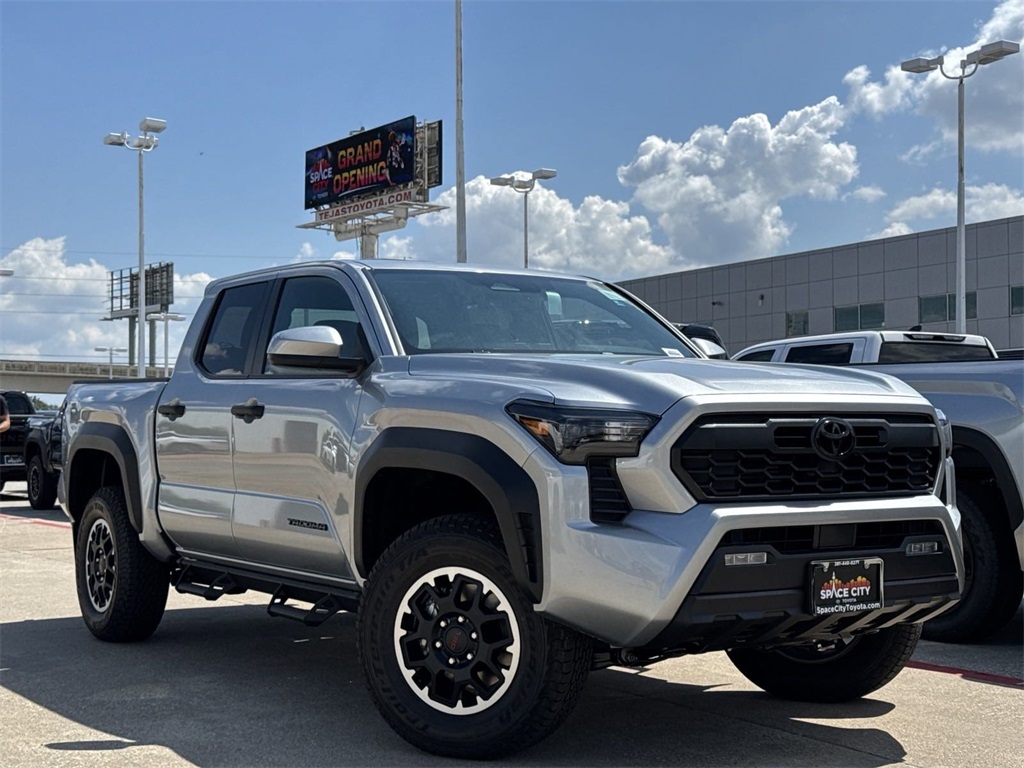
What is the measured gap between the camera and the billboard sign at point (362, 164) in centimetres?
5794

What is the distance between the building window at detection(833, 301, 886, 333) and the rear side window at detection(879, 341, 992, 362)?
117 ft

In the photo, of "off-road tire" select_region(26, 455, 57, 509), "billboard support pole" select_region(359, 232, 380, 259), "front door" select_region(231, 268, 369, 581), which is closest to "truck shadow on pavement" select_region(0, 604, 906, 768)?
"front door" select_region(231, 268, 369, 581)

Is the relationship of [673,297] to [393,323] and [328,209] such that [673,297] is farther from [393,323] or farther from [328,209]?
[393,323]

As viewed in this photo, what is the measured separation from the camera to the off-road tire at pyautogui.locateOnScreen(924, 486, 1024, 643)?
7164 millimetres

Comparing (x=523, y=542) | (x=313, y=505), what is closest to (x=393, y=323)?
(x=313, y=505)

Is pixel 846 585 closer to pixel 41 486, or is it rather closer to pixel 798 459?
pixel 798 459

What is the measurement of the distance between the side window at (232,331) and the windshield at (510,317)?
948 millimetres

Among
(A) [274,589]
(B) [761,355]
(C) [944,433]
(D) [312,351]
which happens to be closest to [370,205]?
(B) [761,355]

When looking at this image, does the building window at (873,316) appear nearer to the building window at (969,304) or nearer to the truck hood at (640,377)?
the building window at (969,304)

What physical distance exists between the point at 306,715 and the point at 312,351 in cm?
158

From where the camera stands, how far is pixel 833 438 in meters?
4.64

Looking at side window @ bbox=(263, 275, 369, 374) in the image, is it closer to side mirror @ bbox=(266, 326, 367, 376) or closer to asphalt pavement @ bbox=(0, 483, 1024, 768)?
side mirror @ bbox=(266, 326, 367, 376)

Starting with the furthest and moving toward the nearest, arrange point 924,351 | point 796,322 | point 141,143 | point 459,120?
point 796,322 < point 141,143 < point 459,120 < point 924,351

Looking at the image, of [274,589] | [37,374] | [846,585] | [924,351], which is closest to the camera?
[846,585]
